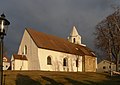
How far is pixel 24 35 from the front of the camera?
2265 inches

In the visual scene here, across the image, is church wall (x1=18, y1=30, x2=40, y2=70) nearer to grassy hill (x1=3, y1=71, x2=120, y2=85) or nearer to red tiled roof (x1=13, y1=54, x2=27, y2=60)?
red tiled roof (x1=13, y1=54, x2=27, y2=60)

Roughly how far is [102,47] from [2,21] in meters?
41.5

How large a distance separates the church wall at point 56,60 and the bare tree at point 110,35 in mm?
11458

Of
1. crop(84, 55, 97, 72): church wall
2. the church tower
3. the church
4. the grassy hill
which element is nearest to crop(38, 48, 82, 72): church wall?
the church

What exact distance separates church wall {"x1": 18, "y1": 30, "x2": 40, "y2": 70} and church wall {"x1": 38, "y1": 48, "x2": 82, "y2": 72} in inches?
38.0

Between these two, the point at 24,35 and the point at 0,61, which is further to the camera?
the point at 24,35

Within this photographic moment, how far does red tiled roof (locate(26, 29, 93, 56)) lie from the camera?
55.7 meters

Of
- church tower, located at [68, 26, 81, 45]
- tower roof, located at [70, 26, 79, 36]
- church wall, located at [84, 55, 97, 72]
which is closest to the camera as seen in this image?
church wall, located at [84, 55, 97, 72]

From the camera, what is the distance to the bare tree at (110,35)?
46.9 m

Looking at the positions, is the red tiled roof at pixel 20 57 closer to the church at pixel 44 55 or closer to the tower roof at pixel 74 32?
the church at pixel 44 55

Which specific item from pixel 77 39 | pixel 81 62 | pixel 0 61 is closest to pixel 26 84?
pixel 0 61

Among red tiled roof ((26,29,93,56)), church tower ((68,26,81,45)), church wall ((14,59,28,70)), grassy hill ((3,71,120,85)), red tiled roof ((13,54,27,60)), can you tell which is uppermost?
church tower ((68,26,81,45))

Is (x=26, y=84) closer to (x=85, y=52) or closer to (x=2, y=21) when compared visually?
(x=2, y=21)

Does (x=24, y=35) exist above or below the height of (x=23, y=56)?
above
